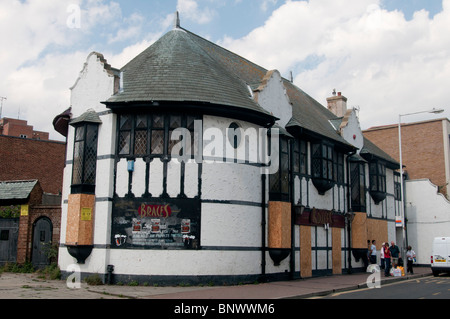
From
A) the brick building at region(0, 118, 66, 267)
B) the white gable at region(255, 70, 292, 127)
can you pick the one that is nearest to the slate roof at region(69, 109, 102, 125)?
the brick building at region(0, 118, 66, 267)

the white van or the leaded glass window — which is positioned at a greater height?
the leaded glass window

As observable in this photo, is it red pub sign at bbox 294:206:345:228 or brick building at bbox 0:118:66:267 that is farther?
red pub sign at bbox 294:206:345:228

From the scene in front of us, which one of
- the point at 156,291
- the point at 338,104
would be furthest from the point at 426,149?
the point at 156,291

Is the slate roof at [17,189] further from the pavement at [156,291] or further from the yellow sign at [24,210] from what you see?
the pavement at [156,291]

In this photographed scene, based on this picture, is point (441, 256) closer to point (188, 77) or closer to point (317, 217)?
point (317, 217)

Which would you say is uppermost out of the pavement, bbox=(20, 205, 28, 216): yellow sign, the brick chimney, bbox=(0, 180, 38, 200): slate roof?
the brick chimney

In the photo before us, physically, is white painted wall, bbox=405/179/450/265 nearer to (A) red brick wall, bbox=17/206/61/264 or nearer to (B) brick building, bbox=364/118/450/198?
(B) brick building, bbox=364/118/450/198

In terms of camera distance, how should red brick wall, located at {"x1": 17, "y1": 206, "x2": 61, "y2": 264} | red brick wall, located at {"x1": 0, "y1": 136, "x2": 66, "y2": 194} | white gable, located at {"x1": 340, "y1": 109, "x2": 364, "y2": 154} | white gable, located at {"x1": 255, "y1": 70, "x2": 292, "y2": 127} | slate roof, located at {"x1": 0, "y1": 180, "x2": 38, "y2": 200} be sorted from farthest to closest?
red brick wall, located at {"x1": 0, "y1": 136, "x2": 66, "y2": 194}
white gable, located at {"x1": 340, "y1": 109, "x2": 364, "y2": 154}
slate roof, located at {"x1": 0, "y1": 180, "x2": 38, "y2": 200}
red brick wall, located at {"x1": 17, "y1": 206, "x2": 61, "y2": 264}
white gable, located at {"x1": 255, "y1": 70, "x2": 292, "y2": 127}

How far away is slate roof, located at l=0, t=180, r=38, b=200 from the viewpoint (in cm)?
2131

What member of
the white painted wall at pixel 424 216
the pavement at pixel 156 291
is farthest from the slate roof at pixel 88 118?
the white painted wall at pixel 424 216

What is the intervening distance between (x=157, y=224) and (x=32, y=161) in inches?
897

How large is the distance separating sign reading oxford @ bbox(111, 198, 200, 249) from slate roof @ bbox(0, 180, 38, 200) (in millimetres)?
6590

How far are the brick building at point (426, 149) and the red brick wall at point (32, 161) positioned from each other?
28.6 meters
